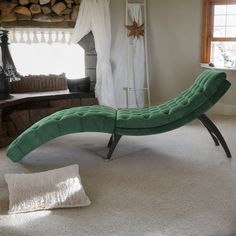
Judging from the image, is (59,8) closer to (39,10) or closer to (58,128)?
(39,10)

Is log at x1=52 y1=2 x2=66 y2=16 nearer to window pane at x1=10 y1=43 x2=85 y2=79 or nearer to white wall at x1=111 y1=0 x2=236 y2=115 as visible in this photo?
window pane at x1=10 y1=43 x2=85 y2=79

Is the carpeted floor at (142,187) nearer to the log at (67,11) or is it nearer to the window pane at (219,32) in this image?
the window pane at (219,32)

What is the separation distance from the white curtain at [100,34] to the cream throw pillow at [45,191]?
214 centimetres

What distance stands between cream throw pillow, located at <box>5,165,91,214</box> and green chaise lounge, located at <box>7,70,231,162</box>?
388 mm

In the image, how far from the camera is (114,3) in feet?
16.0

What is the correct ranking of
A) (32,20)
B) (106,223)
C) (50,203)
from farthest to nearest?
1. (32,20)
2. (50,203)
3. (106,223)

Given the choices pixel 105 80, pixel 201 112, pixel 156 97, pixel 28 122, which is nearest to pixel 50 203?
pixel 201 112

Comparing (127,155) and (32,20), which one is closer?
(127,155)

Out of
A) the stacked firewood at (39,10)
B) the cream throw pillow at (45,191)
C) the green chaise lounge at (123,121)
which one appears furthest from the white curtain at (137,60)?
the cream throw pillow at (45,191)

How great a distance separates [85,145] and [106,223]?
167cm

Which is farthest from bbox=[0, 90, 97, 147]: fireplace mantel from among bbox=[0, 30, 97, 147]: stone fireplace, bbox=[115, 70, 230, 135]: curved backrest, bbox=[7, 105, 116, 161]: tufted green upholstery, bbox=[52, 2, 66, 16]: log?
bbox=[115, 70, 230, 135]: curved backrest

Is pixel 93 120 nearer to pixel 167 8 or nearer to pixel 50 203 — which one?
pixel 50 203

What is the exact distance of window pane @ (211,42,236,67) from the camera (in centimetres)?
486

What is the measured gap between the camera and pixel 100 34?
4.63 meters
